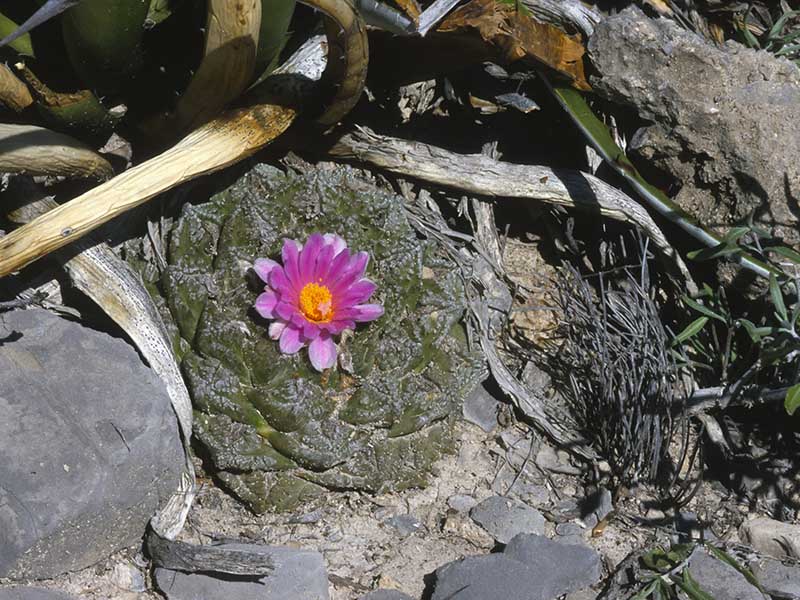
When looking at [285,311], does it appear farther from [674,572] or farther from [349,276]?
[674,572]

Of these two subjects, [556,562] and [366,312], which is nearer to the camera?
[556,562]

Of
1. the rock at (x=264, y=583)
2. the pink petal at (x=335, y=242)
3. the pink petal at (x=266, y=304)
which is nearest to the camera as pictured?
the rock at (x=264, y=583)

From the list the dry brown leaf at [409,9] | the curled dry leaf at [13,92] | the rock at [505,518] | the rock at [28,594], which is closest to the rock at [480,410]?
the rock at [505,518]

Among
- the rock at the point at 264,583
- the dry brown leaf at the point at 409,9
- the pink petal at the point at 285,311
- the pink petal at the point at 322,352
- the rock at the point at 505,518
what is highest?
the dry brown leaf at the point at 409,9

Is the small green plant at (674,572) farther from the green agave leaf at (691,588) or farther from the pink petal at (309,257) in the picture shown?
the pink petal at (309,257)

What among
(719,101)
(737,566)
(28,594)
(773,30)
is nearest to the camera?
(28,594)

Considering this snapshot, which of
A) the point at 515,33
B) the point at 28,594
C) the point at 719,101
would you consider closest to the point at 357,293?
the point at 515,33
